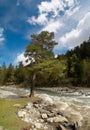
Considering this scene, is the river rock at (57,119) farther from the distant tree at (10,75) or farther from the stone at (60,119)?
the distant tree at (10,75)

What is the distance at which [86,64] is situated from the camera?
269 feet

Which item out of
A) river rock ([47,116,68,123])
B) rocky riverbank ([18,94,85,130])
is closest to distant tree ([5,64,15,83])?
rocky riverbank ([18,94,85,130])

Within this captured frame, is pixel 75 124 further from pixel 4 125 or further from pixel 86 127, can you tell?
pixel 4 125

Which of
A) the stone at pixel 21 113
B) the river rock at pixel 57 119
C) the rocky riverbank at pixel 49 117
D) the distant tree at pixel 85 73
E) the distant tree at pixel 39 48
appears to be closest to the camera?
the rocky riverbank at pixel 49 117

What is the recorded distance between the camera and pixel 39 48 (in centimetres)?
3130

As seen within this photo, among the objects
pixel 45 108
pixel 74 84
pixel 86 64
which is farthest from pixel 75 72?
pixel 45 108

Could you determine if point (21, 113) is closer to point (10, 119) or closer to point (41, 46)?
point (10, 119)

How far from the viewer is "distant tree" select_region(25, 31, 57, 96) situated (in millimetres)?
31406

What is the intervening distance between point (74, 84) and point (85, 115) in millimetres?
72056

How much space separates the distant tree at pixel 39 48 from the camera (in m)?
31.4

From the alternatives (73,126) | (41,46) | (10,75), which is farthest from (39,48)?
(10,75)

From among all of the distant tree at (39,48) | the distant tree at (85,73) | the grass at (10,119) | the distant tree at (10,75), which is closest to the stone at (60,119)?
the grass at (10,119)

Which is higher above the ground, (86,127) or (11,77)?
(11,77)

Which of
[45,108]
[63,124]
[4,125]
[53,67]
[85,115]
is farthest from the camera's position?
[53,67]
